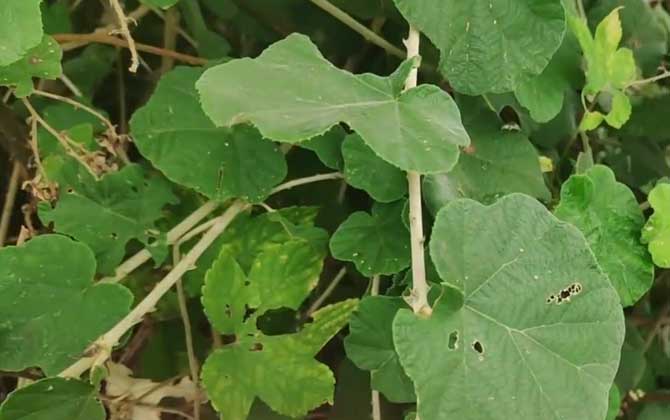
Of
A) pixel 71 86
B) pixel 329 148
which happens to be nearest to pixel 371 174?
pixel 329 148

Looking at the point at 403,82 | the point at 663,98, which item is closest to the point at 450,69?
the point at 403,82

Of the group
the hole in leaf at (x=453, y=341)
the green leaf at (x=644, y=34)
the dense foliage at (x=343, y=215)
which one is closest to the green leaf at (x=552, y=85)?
the dense foliage at (x=343, y=215)

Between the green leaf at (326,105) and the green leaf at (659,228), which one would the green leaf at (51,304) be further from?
the green leaf at (659,228)

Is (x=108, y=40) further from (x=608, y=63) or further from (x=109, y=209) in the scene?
(x=608, y=63)

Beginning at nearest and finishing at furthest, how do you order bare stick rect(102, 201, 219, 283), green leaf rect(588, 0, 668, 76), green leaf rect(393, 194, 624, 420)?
green leaf rect(393, 194, 624, 420)
bare stick rect(102, 201, 219, 283)
green leaf rect(588, 0, 668, 76)

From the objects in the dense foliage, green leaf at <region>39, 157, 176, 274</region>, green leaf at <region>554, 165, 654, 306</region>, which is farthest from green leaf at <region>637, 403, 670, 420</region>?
green leaf at <region>39, 157, 176, 274</region>

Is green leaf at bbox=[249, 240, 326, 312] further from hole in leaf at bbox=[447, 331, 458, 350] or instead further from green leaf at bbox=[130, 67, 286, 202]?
hole in leaf at bbox=[447, 331, 458, 350]

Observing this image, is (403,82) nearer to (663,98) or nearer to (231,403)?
(231,403)
